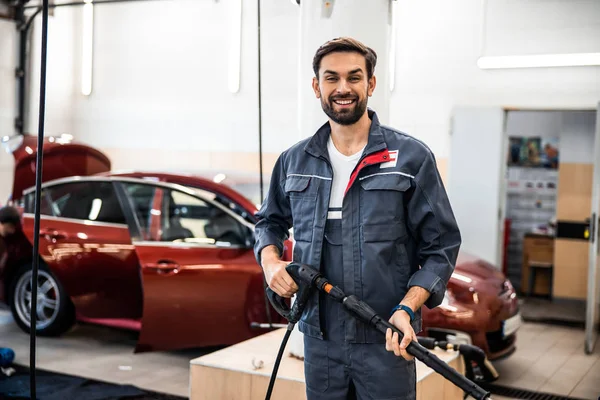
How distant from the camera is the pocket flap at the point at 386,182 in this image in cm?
213

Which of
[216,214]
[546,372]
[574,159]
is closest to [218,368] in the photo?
[216,214]

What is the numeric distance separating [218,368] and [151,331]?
1.41 meters

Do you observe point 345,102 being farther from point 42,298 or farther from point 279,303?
point 42,298

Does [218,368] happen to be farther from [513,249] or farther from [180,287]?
[513,249]

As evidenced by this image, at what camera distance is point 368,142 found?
218cm

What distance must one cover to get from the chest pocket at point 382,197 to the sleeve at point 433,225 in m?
0.03

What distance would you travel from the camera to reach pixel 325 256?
2.19 meters

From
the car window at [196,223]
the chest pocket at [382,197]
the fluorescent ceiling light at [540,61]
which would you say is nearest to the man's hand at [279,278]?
the chest pocket at [382,197]

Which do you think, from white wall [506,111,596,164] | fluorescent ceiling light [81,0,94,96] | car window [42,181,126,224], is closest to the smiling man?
car window [42,181,126,224]

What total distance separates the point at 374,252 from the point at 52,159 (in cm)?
421

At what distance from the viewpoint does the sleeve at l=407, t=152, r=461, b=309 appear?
2.12 metres

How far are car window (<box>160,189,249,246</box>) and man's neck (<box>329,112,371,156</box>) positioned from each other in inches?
101

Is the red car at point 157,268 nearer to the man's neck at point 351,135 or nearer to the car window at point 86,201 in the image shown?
the car window at point 86,201

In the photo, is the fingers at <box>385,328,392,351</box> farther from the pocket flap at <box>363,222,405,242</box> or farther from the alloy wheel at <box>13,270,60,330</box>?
the alloy wheel at <box>13,270,60,330</box>
